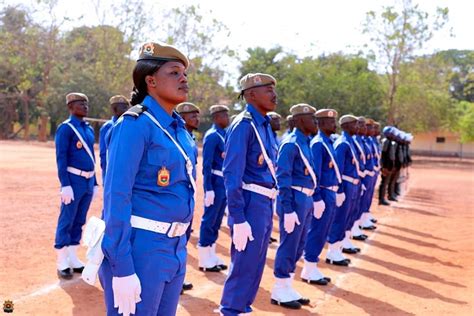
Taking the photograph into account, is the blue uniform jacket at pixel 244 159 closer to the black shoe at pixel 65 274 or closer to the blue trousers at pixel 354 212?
the black shoe at pixel 65 274

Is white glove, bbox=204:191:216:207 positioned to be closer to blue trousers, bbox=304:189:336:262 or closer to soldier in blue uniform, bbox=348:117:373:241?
blue trousers, bbox=304:189:336:262

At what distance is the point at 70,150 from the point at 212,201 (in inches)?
85.4

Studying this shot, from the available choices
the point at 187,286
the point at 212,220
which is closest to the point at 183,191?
the point at 187,286

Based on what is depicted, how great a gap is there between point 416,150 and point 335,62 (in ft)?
55.0

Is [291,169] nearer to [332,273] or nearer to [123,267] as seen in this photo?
[332,273]

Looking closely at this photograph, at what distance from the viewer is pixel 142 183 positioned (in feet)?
9.84

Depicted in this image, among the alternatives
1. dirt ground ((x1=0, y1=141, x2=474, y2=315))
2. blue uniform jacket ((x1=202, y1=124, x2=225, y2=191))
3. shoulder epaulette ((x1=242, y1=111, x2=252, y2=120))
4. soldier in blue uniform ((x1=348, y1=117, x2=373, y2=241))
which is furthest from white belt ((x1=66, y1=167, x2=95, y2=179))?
soldier in blue uniform ((x1=348, y1=117, x2=373, y2=241))

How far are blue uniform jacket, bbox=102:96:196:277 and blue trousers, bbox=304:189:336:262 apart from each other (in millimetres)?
4433

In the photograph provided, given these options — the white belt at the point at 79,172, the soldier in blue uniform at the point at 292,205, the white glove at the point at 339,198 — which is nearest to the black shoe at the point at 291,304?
the soldier in blue uniform at the point at 292,205

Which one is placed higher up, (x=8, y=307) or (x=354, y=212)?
(x=354, y=212)

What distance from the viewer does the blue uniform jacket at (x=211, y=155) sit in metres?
8.03

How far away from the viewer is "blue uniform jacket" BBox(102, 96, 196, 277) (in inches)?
110

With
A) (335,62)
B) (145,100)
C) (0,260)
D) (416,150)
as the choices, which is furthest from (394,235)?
(416,150)

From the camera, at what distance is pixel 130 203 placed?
2881mm
